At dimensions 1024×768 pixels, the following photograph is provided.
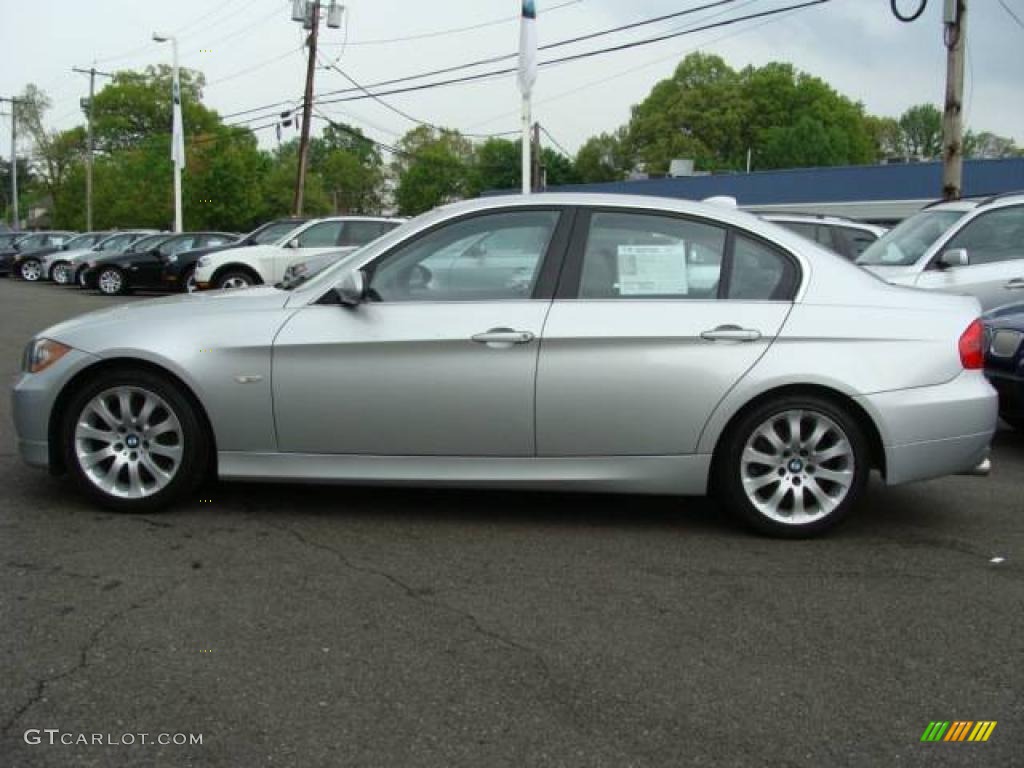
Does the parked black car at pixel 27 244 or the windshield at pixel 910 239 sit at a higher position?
the parked black car at pixel 27 244

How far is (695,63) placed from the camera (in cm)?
8462

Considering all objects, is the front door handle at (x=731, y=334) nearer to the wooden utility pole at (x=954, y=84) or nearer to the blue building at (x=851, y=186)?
the wooden utility pole at (x=954, y=84)

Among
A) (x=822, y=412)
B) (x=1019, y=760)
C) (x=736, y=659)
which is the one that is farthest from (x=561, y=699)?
(x=822, y=412)

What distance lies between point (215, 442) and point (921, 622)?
3182mm

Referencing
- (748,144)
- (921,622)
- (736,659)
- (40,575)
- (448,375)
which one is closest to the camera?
(736,659)

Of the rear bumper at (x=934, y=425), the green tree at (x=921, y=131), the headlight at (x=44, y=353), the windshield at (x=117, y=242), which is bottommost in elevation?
the rear bumper at (x=934, y=425)

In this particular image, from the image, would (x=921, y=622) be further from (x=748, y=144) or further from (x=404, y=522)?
(x=748, y=144)

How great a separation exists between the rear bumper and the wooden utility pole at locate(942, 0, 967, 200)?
12.2m

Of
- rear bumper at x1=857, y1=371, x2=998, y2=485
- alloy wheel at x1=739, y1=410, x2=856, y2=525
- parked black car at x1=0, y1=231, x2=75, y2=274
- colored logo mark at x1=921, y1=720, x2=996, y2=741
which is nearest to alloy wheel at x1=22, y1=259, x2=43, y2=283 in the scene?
parked black car at x1=0, y1=231, x2=75, y2=274

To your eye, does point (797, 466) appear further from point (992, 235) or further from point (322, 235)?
point (322, 235)

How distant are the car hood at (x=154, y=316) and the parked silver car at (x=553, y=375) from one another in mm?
16

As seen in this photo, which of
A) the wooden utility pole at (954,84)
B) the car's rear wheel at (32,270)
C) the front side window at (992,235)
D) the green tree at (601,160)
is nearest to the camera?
the front side window at (992,235)

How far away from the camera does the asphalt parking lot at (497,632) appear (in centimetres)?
300

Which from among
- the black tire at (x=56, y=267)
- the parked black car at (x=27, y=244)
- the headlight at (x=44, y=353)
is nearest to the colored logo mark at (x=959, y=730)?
the headlight at (x=44, y=353)
